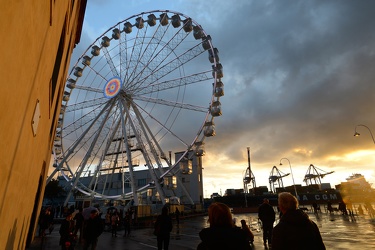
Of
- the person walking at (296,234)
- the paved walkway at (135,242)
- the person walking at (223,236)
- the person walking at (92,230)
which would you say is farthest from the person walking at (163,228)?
the person walking at (223,236)

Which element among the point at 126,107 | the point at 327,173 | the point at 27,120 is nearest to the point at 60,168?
the point at 126,107

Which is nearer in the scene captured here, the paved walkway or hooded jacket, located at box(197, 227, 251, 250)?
hooded jacket, located at box(197, 227, 251, 250)

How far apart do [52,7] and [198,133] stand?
22.2 m

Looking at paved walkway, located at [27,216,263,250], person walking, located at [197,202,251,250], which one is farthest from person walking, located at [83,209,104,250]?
person walking, located at [197,202,251,250]

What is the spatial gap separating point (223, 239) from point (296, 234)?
40.9 inches

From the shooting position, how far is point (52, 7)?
13.8 ft

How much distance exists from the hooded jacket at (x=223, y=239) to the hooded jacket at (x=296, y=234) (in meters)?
0.65

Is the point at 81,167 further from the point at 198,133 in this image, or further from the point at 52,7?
the point at 52,7

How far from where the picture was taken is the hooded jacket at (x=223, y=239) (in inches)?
105

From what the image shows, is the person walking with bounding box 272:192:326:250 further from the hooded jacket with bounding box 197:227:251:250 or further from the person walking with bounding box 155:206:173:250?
the person walking with bounding box 155:206:173:250

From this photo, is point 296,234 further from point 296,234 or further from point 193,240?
point 193,240

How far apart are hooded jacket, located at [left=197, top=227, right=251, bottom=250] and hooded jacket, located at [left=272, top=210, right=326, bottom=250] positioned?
25.5 inches

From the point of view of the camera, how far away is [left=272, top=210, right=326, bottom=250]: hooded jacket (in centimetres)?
311

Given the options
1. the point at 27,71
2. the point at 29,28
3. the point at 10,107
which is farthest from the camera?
the point at 27,71
